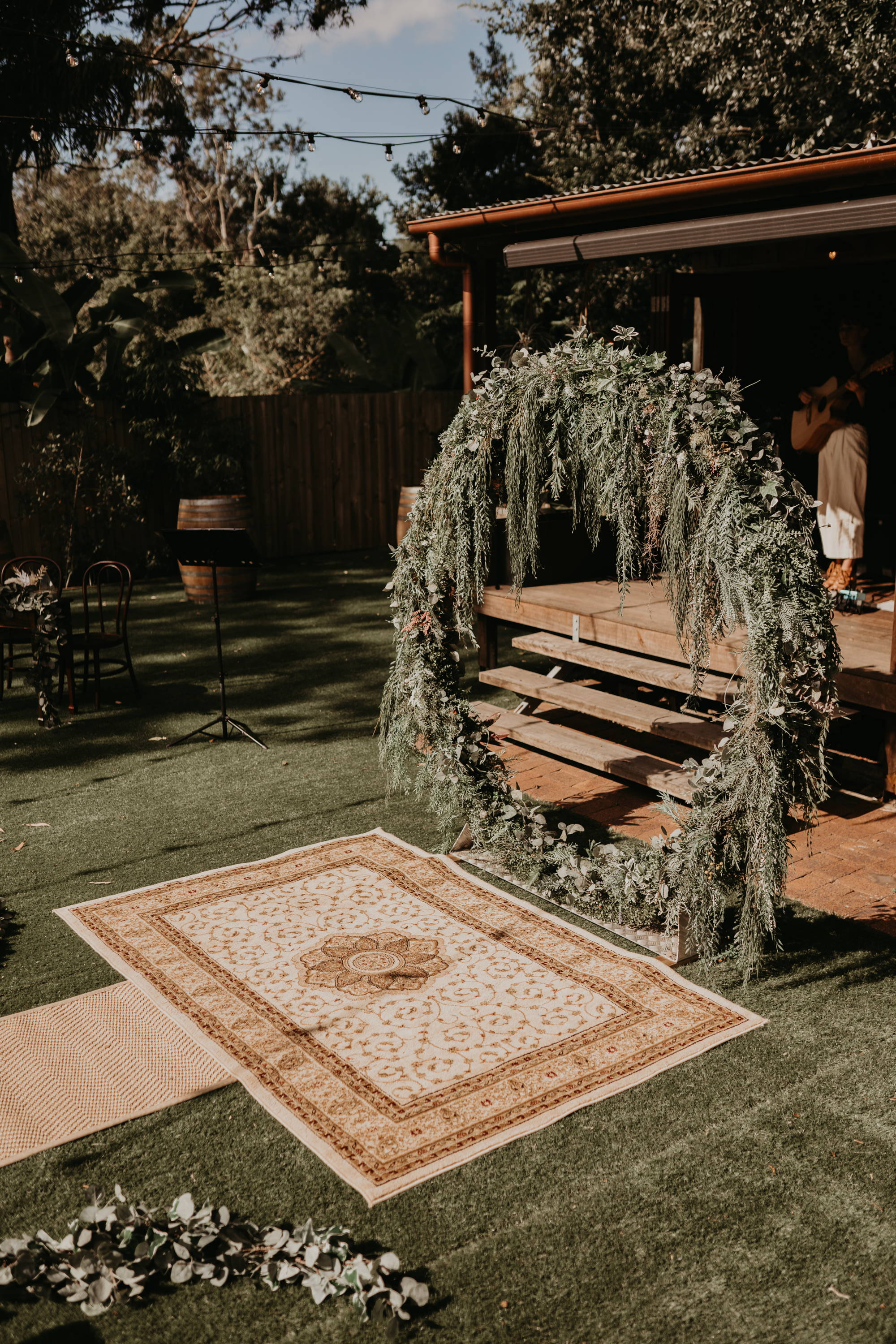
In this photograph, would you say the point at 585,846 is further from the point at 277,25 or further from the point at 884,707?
the point at 277,25

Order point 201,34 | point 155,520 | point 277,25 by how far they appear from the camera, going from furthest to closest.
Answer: point 277,25
point 201,34
point 155,520

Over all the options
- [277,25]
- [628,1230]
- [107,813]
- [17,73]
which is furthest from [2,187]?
[628,1230]

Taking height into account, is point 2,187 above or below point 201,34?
below

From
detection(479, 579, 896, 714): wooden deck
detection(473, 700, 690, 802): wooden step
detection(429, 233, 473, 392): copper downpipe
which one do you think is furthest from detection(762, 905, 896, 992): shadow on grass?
detection(429, 233, 473, 392): copper downpipe

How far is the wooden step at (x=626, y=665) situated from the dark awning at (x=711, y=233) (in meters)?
2.52

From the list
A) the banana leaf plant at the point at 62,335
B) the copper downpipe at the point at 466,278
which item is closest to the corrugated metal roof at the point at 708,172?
the copper downpipe at the point at 466,278

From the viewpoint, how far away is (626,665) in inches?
267

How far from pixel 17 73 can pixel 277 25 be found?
24.5 ft

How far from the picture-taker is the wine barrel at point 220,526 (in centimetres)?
1262

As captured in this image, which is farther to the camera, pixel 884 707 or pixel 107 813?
pixel 107 813

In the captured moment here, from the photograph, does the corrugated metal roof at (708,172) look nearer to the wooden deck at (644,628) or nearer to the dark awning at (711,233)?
the dark awning at (711,233)

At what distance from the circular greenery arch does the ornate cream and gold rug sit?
0.33 metres

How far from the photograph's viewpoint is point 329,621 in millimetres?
11539

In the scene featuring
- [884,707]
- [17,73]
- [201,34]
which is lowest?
[884,707]
